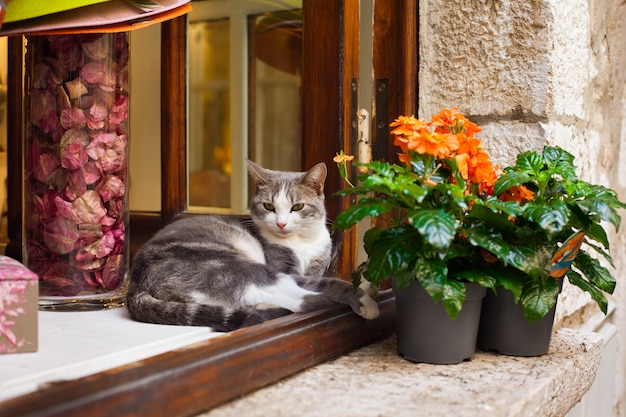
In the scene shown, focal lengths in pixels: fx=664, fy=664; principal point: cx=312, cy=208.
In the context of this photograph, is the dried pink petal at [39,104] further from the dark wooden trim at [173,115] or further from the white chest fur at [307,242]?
the white chest fur at [307,242]

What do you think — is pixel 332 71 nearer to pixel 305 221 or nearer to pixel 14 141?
pixel 305 221

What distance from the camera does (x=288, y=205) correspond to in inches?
67.5

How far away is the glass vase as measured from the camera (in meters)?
1.29

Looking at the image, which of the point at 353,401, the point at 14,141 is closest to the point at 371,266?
the point at 353,401

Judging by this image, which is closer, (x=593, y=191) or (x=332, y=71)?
(x=593, y=191)

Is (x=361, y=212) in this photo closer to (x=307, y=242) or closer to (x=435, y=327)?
(x=435, y=327)

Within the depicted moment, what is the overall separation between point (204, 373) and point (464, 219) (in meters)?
0.57

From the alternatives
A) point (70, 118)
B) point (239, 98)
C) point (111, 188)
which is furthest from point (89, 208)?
point (239, 98)

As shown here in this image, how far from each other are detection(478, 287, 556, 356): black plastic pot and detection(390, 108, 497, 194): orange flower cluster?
215 millimetres

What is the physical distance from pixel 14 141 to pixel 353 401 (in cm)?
138

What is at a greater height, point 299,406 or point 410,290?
point 410,290

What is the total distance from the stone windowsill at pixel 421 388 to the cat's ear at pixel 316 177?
1.39ft

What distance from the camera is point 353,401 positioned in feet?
3.20

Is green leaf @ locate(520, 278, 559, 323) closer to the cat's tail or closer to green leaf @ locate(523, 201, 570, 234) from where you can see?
green leaf @ locate(523, 201, 570, 234)
